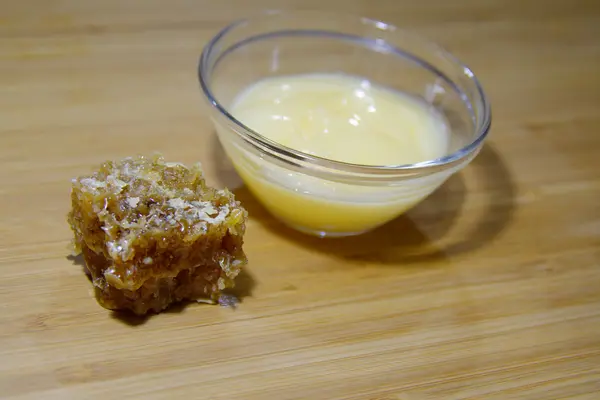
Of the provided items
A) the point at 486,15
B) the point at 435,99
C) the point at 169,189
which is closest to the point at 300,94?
the point at 435,99

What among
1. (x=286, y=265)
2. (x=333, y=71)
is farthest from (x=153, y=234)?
(x=333, y=71)

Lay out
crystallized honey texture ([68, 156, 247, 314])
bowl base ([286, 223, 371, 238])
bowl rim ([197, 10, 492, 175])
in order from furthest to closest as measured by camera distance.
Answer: bowl base ([286, 223, 371, 238]) → bowl rim ([197, 10, 492, 175]) → crystallized honey texture ([68, 156, 247, 314])

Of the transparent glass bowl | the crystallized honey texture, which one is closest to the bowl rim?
the transparent glass bowl

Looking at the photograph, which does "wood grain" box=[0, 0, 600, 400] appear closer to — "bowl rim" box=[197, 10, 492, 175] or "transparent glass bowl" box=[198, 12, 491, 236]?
"transparent glass bowl" box=[198, 12, 491, 236]

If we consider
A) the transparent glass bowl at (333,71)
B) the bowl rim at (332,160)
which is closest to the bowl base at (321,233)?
the transparent glass bowl at (333,71)

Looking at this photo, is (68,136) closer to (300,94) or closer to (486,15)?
(300,94)

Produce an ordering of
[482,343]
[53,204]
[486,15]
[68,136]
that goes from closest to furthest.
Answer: [482,343]
[53,204]
[68,136]
[486,15]
